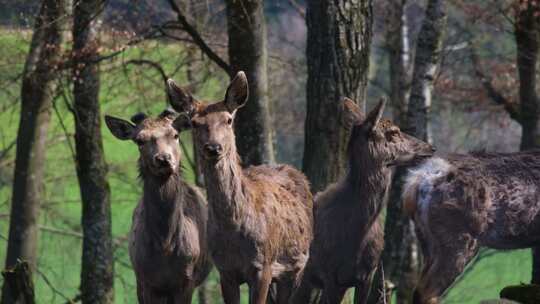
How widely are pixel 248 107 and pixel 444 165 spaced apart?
3882 millimetres

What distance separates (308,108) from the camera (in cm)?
1386

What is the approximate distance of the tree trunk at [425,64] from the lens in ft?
54.2

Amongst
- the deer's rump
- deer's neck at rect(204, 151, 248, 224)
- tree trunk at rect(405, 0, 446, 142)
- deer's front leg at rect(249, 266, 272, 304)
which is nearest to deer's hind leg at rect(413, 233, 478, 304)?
the deer's rump

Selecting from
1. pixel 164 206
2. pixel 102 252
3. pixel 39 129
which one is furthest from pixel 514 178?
pixel 39 129

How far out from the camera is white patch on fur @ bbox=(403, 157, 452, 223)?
1112 centimetres

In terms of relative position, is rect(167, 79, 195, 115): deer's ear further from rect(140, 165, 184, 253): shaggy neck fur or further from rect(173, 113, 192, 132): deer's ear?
rect(140, 165, 184, 253): shaggy neck fur

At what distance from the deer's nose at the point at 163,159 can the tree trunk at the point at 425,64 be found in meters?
6.62

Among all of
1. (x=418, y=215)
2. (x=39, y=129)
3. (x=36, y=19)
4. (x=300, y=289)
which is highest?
(x=36, y=19)

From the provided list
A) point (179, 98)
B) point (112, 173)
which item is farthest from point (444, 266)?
point (112, 173)

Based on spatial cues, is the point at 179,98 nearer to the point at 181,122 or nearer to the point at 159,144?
the point at 181,122

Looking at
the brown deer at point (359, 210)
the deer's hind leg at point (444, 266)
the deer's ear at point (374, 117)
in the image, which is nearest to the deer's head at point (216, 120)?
the deer's ear at point (374, 117)

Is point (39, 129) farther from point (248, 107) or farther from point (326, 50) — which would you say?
point (326, 50)

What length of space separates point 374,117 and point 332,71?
8.61 feet

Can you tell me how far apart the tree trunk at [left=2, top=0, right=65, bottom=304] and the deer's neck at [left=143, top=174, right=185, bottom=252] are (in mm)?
6202
